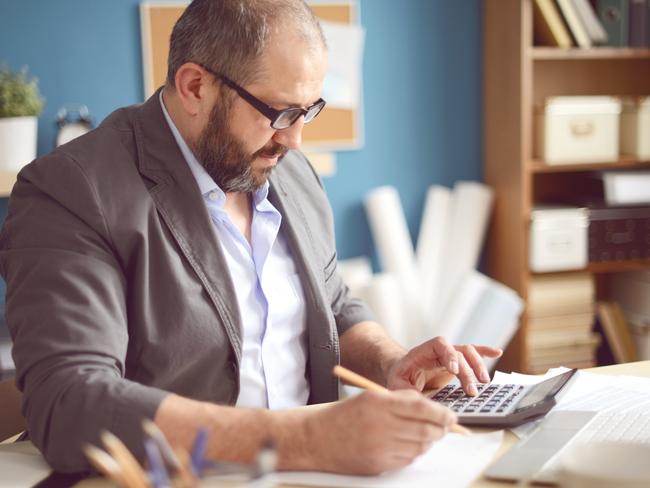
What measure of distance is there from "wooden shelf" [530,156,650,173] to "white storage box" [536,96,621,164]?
2cm

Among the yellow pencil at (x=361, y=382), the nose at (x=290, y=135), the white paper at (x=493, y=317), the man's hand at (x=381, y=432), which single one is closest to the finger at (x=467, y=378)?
the yellow pencil at (x=361, y=382)

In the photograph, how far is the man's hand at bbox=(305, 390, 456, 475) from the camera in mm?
1028

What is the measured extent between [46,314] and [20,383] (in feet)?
0.36

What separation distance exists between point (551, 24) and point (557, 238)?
0.78 m

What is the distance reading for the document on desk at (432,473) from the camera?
1.03 m

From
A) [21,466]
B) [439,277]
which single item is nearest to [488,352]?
[21,466]

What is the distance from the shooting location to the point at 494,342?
3164mm

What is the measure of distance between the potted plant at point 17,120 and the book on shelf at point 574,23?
1.86 m

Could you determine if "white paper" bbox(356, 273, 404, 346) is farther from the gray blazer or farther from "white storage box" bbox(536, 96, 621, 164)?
the gray blazer

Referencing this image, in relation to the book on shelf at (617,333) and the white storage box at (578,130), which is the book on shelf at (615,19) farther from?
the book on shelf at (617,333)

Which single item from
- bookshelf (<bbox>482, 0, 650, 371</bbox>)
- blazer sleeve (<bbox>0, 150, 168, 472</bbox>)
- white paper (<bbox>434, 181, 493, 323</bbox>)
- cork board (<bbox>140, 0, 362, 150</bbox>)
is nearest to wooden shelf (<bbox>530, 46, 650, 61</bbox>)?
bookshelf (<bbox>482, 0, 650, 371</bbox>)

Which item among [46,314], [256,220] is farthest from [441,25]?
[46,314]

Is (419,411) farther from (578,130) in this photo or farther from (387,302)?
(578,130)

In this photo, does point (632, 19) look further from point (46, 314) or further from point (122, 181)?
point (46, 314)
